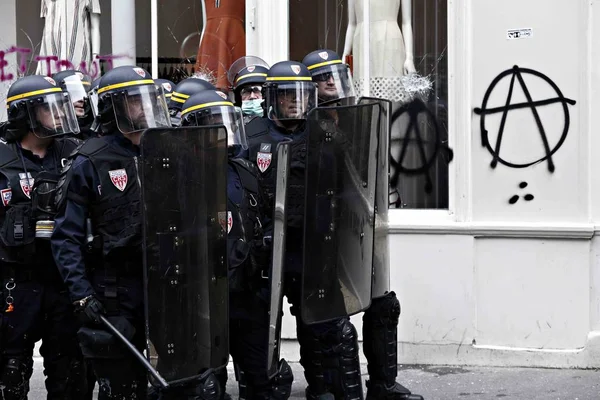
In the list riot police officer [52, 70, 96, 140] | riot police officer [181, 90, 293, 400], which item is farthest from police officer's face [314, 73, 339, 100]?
riot police officer [52, 70, 96, 140]

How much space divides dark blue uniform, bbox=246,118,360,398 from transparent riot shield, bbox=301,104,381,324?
0.23m

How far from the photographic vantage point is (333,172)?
5.79 m

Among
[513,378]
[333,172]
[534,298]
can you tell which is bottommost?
[513,378]

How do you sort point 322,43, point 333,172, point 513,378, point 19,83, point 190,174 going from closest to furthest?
1. point 190,174
2. point 333,172
3. point 19,83
4. point 513,378
5. point 322,43

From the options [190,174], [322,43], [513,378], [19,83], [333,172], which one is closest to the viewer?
[190,174]

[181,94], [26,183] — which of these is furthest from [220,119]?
[181,94]

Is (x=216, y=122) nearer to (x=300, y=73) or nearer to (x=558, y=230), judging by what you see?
(x=300, y=73)

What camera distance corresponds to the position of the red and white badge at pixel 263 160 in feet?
20.9

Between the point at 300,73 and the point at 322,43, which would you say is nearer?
the point at 300,73

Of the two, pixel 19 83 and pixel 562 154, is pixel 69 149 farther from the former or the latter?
pixel 562 154

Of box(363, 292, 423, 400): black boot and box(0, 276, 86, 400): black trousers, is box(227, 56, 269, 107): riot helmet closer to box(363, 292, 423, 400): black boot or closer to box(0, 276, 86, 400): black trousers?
box(363, 292, 423, 400): black boot

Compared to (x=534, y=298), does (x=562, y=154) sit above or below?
above

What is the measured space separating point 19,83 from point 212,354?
1.91 m

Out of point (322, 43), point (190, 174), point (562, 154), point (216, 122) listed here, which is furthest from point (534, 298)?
point (190, 174)
